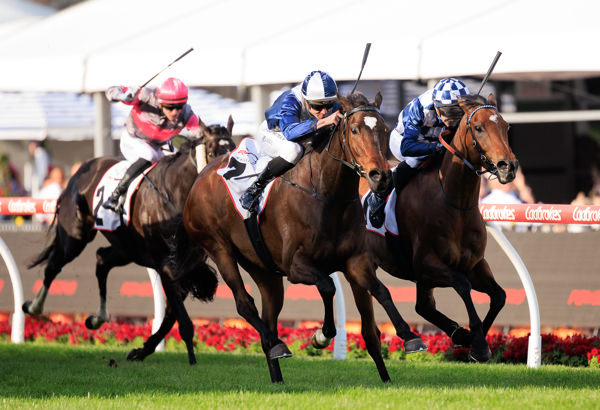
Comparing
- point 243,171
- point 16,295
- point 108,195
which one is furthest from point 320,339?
point 16,295

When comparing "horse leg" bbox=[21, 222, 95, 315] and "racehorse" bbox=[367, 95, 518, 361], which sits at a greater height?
"racehorse" bbox=[367, 95, 518, 361]

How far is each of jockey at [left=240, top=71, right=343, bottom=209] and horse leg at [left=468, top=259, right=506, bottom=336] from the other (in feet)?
4.47

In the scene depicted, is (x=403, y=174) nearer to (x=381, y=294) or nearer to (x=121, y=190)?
(x=381, y=294)

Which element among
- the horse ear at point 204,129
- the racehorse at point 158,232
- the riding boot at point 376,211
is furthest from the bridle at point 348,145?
the horse ear at point 204,129

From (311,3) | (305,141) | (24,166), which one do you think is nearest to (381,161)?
(305,141)

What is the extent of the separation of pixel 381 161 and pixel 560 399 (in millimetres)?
1544

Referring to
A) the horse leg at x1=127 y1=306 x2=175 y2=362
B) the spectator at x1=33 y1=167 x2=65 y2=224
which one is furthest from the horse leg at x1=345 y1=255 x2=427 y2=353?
the spectator at x1=33 y1=167 x2=65 y2=224

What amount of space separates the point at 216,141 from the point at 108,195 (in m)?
1.23

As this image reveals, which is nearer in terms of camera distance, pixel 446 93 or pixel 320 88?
pixel 320 88

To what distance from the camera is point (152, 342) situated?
7.25 metres

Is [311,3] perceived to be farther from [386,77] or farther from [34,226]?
[34,226]

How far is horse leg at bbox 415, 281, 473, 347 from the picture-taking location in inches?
210

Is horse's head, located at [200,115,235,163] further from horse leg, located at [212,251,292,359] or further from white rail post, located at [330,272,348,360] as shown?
white rail post, located at [330,272,348,360]

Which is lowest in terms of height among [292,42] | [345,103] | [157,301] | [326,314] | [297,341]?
[297,341]
